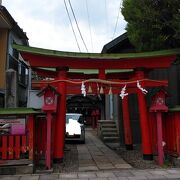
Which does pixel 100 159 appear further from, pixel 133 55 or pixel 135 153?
pixel 133 55

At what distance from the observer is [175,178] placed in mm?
9844

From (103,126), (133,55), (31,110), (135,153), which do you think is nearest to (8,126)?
(31,110)

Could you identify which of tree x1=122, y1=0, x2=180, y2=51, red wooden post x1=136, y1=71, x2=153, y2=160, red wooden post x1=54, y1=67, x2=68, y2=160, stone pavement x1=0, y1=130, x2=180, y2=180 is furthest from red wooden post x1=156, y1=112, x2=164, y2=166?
red wooden post x1=54, y1=67, x2=68, y2=160

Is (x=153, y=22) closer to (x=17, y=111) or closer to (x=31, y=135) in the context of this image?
(x=17, y=111)

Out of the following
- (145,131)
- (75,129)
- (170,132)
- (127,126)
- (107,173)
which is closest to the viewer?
(107,173)

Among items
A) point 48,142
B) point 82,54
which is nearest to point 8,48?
point 82,54

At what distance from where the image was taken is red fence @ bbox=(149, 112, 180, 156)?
1217 centimetres

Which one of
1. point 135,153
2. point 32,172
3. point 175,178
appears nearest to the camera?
point 175,178

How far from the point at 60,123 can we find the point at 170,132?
13.4ft

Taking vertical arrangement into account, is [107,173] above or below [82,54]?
below

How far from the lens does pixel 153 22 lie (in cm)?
1263

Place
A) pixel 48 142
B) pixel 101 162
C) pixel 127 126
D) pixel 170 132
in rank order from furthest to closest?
pixel 127 126, pixel 101 162, pixel 170 132, pixel 48 142

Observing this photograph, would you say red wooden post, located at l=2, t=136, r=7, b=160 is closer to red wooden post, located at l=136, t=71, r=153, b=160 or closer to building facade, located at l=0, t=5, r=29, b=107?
red wooden post, located at l=136, t=71, r=153, b=160

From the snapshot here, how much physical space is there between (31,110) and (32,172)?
198 centimetres
